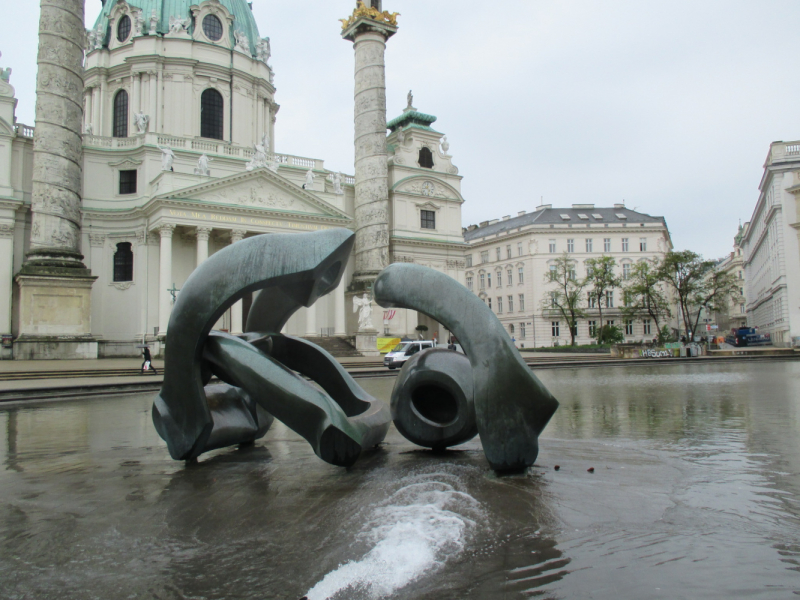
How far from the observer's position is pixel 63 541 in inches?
159

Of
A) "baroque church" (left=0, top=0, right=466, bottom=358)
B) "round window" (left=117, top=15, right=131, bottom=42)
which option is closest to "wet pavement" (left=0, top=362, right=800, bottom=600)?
"baroque church" (left=0, top=0, right=466, bottom=358)

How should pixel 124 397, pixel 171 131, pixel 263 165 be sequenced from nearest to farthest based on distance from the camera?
pixel 124 397 → pixel 263 165 → pixel 171 131

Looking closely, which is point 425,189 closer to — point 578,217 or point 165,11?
point 165,11

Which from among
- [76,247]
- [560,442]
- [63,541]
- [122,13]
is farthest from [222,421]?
[122,13]

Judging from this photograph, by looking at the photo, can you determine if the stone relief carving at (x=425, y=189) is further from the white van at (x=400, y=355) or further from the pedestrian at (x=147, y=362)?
the pedestrian at (x=147, y=362)

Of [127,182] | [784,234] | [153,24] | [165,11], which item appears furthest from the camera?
[165,11]

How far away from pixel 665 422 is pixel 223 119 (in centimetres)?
4888

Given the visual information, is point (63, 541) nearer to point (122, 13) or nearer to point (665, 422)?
point (665, 422)

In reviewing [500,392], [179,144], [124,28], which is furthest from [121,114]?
[500,392]

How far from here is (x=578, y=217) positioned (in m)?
74.5

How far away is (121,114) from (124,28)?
7.72 meters

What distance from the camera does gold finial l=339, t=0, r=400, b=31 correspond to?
143 feet

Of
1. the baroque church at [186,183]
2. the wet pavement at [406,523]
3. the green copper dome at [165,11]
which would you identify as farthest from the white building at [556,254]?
the wet pavement at [406,523]

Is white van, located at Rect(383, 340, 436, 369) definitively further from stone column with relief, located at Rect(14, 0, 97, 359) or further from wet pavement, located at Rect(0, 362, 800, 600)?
wet pavement, located at Rect(0, 362, 800, 600)
